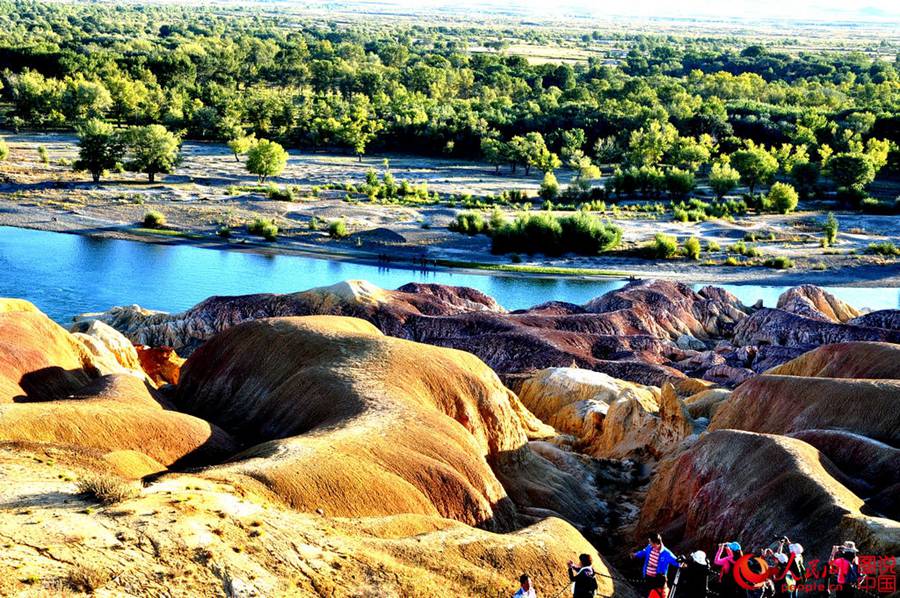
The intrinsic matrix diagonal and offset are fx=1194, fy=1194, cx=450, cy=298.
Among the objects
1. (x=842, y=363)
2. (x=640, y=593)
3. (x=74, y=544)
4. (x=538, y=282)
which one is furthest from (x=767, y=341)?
(x=74, y=544)

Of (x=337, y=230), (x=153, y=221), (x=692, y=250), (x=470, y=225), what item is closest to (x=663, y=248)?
(x=692, y=250)

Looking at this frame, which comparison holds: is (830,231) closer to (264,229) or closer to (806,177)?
(806,177)

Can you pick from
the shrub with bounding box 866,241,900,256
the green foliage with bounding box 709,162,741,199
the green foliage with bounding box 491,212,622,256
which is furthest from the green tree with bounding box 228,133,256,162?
the shrub with bounding box 866,241,900,256

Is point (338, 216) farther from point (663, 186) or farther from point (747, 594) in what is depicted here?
point (747, 594)

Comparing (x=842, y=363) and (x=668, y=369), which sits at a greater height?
(x=842, y=363)

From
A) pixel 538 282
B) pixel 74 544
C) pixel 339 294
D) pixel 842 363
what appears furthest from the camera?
pixel 538 282

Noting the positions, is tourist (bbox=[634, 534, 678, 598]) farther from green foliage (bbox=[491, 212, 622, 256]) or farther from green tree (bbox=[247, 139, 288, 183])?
green tree (bbox=[247, 139, 288, 183])

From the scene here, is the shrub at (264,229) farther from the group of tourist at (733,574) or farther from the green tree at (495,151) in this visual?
the group of tourist at (733,574)
